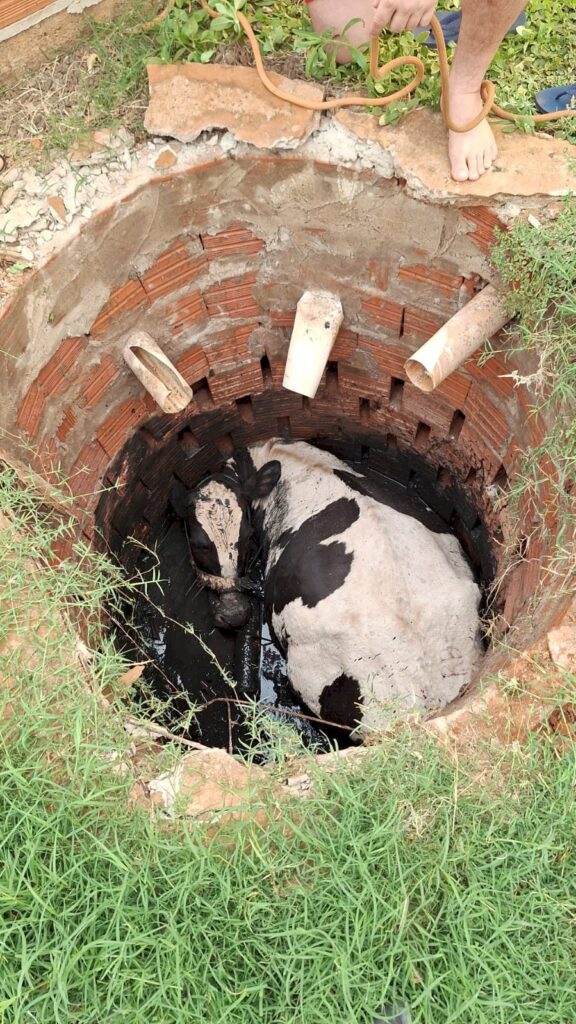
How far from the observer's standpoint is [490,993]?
2.11 meters

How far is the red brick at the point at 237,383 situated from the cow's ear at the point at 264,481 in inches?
20.0

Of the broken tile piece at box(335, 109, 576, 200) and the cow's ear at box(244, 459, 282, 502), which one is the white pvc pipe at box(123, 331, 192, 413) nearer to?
the cow's ear at box(244, 459, 282, 502)

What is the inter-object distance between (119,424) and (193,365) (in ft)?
1.80

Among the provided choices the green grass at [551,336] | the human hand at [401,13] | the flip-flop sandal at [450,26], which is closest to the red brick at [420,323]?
the green grass at [551,336]

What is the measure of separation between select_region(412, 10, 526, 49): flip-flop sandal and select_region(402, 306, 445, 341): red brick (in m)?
1.25

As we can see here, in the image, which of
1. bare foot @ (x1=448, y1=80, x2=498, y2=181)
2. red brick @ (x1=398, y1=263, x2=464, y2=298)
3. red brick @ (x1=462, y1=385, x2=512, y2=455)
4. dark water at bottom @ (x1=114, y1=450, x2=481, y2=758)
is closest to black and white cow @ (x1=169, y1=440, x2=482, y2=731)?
dark water at bottom @ (x1=114, y1=450, x2=481, y2=758)

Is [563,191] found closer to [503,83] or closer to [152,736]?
[503,83]

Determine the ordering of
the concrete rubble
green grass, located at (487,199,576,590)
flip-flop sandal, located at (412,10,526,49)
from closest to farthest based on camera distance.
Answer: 1. green grass, located at (487,199,576,590)
2. the concrete rubble
3. flip-flop sandal, located at (412,10,526,49)

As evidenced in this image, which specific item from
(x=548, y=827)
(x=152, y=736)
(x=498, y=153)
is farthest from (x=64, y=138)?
(x=548, y=827)

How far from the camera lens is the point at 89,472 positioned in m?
4.05

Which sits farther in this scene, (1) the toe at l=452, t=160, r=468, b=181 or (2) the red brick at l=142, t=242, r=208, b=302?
(2) the red brick at l=142, t=242, r=208, b=302

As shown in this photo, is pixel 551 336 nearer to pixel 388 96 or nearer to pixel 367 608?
pixel 388 96

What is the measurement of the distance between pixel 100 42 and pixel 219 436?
2275 mm

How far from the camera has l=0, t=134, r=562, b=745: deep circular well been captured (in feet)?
11.4
